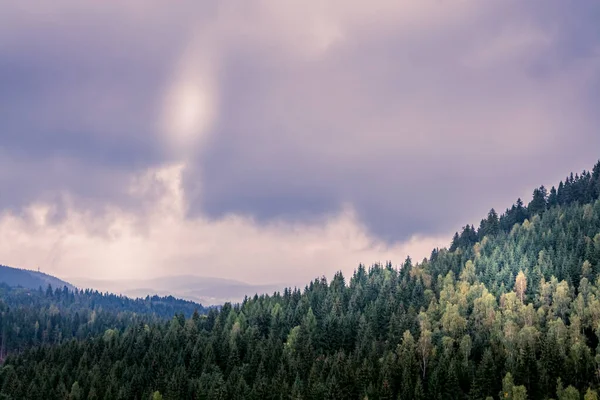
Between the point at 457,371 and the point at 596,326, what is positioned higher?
the point at 596,326

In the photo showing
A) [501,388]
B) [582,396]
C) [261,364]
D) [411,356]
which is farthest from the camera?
[261,364]

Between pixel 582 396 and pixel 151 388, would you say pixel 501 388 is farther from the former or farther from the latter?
pixel 151 388

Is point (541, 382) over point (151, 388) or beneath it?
over

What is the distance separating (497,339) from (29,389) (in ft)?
514

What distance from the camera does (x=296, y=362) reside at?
184 metres

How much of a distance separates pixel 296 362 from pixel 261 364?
37.7ft

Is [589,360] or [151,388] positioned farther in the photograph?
[151,388]

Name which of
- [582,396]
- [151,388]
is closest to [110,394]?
[151,388]

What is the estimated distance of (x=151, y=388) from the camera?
184 meters

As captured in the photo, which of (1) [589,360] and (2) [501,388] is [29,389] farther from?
(1) [589,360]

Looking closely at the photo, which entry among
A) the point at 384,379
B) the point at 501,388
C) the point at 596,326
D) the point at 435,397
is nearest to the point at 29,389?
the point at 384,379

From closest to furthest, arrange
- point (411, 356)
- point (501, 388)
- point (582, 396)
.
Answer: point (582, 396)
point (501, 388)
point (411, 356)

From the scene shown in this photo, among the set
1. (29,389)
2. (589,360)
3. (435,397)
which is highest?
(589,360)

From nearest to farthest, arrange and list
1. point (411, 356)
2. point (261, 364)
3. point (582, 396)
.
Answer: point (582, 396), point (411, 356), point (261, 364)
